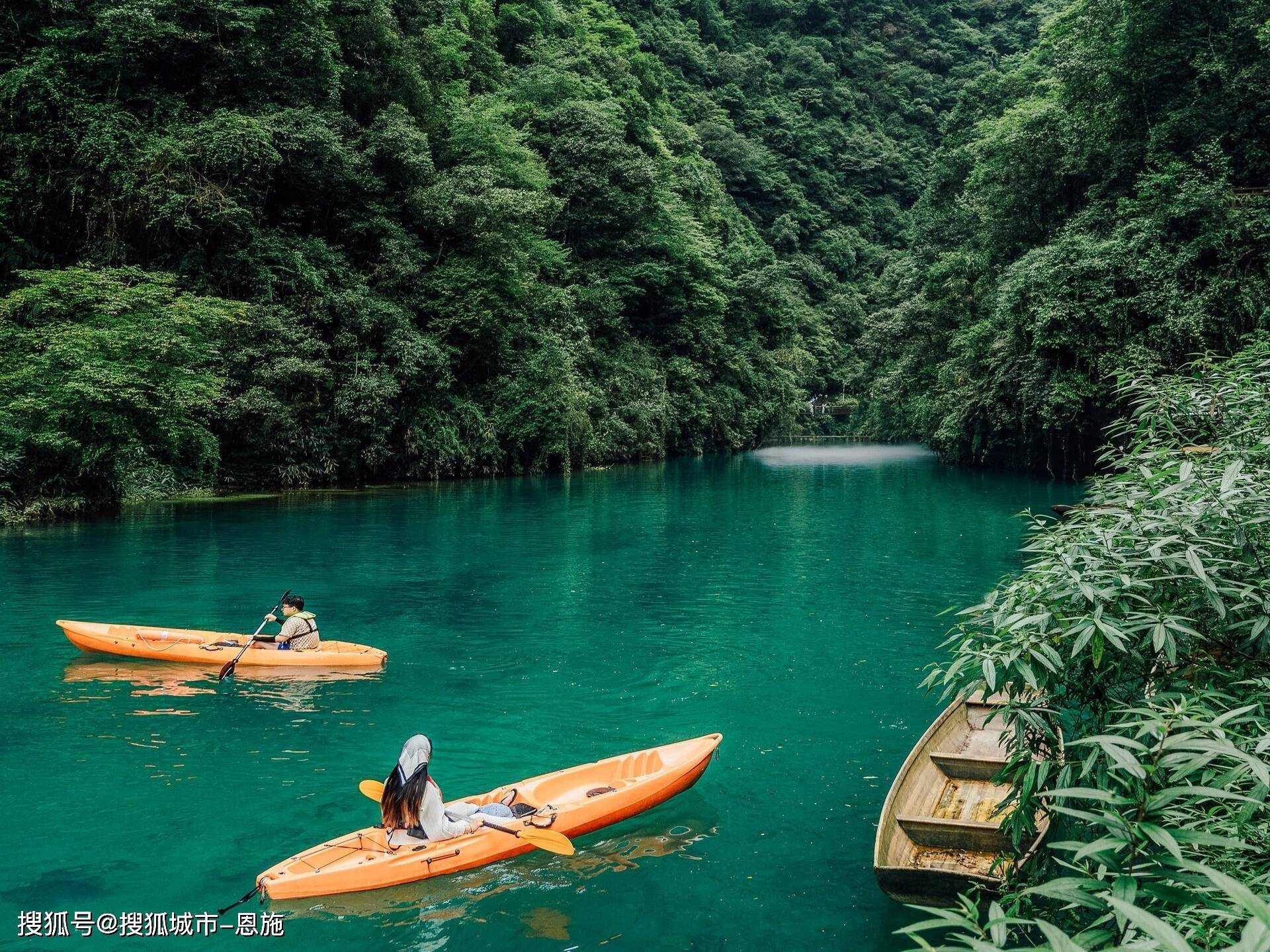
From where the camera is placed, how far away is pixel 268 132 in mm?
24469

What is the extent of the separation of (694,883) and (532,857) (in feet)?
3.46

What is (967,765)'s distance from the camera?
5922mm

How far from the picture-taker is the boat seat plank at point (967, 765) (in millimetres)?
5855

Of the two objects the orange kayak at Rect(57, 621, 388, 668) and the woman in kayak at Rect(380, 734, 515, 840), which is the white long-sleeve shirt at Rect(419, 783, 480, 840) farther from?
the orange kayak at Rect(57, 621, 388, 668)

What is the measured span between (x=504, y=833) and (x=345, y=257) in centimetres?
2630

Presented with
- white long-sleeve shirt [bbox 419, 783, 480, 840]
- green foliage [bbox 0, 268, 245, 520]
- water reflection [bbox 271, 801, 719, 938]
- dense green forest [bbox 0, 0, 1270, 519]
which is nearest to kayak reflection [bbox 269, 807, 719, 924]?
water reflection [bbox 271, 801, 719, 938]

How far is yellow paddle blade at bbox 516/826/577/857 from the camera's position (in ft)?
17.8

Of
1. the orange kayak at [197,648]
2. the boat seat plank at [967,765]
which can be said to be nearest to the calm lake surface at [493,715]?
the orange kayak at [197,648]

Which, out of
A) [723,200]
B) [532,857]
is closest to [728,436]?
[723,200]

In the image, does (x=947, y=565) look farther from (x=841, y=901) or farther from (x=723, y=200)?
(x=723, y=200)

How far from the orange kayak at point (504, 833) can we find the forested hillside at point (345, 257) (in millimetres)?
16022

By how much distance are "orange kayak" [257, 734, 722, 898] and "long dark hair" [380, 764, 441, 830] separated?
82 mm

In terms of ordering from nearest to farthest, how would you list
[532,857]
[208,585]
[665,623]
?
[532,857], [665,623], [208,585]

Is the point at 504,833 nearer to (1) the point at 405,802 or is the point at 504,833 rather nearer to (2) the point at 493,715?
(1) the point at 405,802
